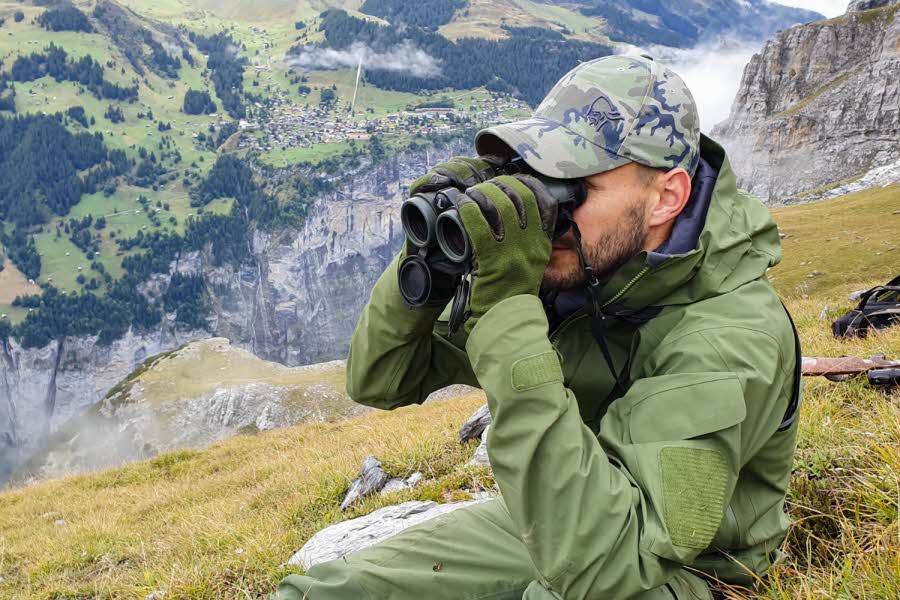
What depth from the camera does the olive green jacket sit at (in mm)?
2438

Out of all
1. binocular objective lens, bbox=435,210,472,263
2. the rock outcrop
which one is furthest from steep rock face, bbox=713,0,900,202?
binocular objective lens, bbox=435,210,472,263

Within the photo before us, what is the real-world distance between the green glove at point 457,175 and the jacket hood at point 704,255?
0.80 m

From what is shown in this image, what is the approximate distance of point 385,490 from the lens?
22.5 feet

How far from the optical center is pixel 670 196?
3025 millimetres

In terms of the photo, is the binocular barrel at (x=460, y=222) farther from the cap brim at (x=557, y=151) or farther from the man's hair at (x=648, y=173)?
the man's hair at (x=648, y=173)

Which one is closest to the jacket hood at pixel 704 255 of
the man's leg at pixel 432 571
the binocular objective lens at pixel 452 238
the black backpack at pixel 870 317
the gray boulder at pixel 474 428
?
the binocular objective lens at pixel 452 238

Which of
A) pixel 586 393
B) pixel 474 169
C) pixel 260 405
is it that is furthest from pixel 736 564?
pixel 260 405

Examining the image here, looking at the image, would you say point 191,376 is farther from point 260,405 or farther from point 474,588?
point 474,588

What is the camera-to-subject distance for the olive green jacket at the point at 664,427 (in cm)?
244

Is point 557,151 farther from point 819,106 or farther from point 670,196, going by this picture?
point 819,106

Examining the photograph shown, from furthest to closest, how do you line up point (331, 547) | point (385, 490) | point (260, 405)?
point (260, 405) → point (385, 490) → point (331, 547)

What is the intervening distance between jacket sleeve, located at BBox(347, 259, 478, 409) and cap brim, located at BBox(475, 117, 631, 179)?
3.12 ft

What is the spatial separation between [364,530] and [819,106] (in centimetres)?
11017

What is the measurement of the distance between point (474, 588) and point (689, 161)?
2508mm
